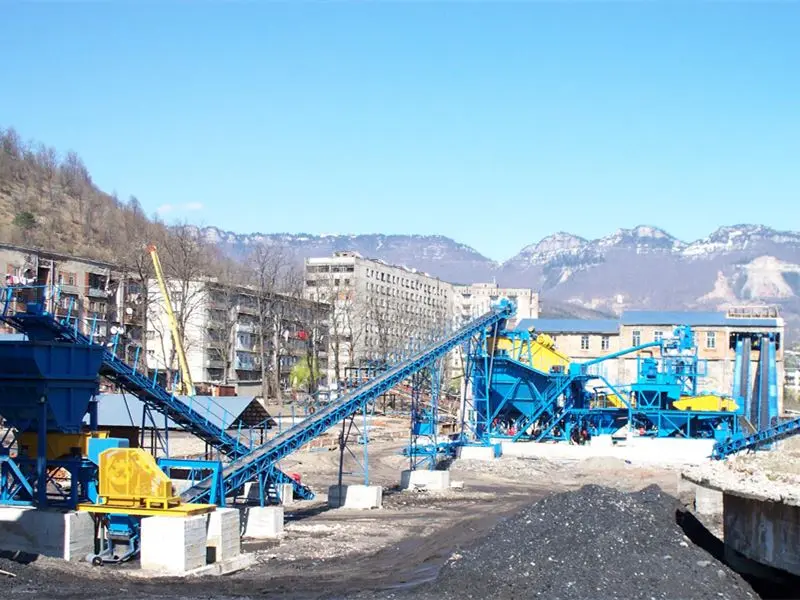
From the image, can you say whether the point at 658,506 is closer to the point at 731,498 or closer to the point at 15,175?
the point at 731,498

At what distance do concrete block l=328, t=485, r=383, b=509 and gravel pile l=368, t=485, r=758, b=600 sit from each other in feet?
32.7

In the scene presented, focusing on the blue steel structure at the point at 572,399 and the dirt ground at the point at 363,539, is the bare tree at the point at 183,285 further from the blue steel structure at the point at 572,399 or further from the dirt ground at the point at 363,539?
the dirt ground at the point at 363,539

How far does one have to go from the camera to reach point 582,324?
80188mm

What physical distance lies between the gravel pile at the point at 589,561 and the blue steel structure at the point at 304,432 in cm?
803

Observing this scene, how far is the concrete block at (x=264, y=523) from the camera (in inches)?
1135

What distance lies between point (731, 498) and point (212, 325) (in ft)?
215

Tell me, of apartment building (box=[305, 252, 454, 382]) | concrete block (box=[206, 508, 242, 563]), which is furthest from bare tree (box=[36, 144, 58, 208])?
concrete block (box=[206, 508, 242, 563])

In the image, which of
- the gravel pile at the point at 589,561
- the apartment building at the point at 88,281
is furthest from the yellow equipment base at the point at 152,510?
the apartment building at the point at 88,281

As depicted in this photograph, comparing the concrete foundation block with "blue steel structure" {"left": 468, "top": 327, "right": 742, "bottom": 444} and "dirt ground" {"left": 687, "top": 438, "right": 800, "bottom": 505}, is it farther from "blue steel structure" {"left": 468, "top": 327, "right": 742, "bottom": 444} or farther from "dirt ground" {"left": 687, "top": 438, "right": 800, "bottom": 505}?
"blue steel structure" {"left": 468, "top": 327, "right": 742, "bottom": 444}

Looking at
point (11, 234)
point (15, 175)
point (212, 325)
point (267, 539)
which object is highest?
point (15, 175)

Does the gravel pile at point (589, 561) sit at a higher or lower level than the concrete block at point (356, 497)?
higher

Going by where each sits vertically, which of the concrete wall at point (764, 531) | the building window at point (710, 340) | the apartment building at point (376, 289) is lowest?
the concrete wall at point (764, 531)

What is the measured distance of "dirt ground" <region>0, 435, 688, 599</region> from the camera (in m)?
22.2

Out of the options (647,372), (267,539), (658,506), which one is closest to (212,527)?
(267,539)
